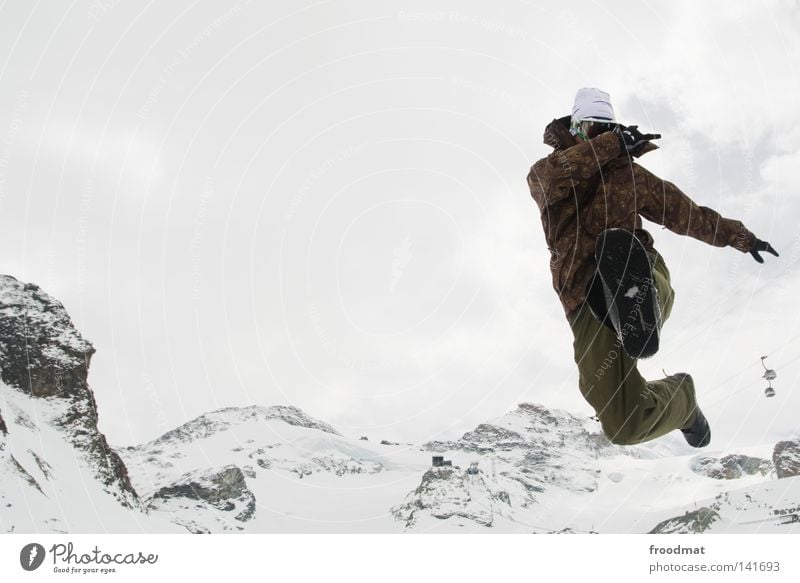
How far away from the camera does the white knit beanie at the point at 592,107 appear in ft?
16.4

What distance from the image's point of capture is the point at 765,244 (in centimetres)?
487

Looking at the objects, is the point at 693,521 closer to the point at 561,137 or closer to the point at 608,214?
the point at 608,214

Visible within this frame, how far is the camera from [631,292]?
4.59 meters

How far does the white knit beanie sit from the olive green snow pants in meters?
1.21

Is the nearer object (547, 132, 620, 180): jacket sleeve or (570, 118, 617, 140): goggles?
(547, 132, 620, 180): jacket sleeve

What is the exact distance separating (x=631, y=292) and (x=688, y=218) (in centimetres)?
96

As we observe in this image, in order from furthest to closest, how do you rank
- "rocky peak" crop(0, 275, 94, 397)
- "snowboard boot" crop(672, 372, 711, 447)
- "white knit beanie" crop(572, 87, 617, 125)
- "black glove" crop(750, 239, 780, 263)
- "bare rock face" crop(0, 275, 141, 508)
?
1. "bare rock face" crop(0, 275, 141, 508)
2. "rocky peak" crop(0, 275, 94, 397)
3. "snowboard boot" crop(672, 372, 711, 447)
4. "white knit beanie" crop(572, 87, 617, 125)
5. "black glove" crop(750, 239, 780, 263)

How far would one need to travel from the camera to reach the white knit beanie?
5.00 m

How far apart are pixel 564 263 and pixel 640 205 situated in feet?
2.59

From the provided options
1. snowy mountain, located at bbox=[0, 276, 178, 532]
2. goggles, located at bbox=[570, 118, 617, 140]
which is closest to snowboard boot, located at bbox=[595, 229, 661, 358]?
goggles, located at bbox=[570, 118, 617, 140]

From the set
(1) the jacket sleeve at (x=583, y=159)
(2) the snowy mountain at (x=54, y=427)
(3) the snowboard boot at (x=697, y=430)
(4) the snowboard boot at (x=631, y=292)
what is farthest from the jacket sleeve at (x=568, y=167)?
(2) the snowy mountain at (x=54, y=427)

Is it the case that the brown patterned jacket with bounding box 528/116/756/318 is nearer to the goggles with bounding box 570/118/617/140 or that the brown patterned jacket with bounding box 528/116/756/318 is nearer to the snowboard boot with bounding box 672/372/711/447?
the goggles with bounding box 570/118/617/140
